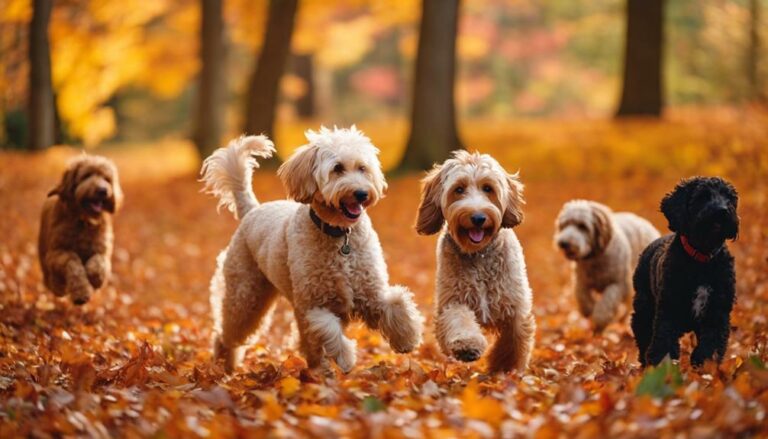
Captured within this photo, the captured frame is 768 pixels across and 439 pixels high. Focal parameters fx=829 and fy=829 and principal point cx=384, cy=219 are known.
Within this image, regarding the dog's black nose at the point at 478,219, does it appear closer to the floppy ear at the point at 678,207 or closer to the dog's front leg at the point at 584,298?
the floppy ear at the point at 678,207

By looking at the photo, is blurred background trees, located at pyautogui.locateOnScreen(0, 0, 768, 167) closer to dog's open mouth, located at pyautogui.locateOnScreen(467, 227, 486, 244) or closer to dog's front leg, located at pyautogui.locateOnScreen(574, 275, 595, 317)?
dog's front leg, located at pyautogui.locateOnScreen(574, 275, 595, 317)

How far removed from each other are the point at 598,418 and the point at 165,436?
7.26ft

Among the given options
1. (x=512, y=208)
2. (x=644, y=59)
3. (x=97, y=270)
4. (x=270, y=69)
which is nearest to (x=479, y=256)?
(x=512, y=208)

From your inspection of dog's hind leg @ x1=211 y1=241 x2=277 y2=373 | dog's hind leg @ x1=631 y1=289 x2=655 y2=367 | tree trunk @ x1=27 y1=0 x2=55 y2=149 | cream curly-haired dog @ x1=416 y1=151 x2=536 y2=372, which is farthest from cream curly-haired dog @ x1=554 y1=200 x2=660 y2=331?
tree trunk @ x1=27 y1=0 x2=55 y2=149

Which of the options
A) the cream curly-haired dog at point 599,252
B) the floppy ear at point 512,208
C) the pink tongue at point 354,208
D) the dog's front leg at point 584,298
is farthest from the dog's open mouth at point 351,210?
the dog's front leg at point 584,298

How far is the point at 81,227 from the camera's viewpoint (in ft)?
28.5

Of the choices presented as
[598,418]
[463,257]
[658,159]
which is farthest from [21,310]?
[658,159]

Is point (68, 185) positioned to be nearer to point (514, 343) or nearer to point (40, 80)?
point (514, 343)

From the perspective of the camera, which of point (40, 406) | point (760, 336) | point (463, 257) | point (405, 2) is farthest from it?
point (405, 2)

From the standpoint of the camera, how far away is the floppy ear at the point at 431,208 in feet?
20.5

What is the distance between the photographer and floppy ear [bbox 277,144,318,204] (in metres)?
6.09

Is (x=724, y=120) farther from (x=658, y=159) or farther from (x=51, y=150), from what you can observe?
(x=51, y=150)

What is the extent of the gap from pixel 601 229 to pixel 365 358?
2952 millimetres

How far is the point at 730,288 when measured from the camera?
5.69m
